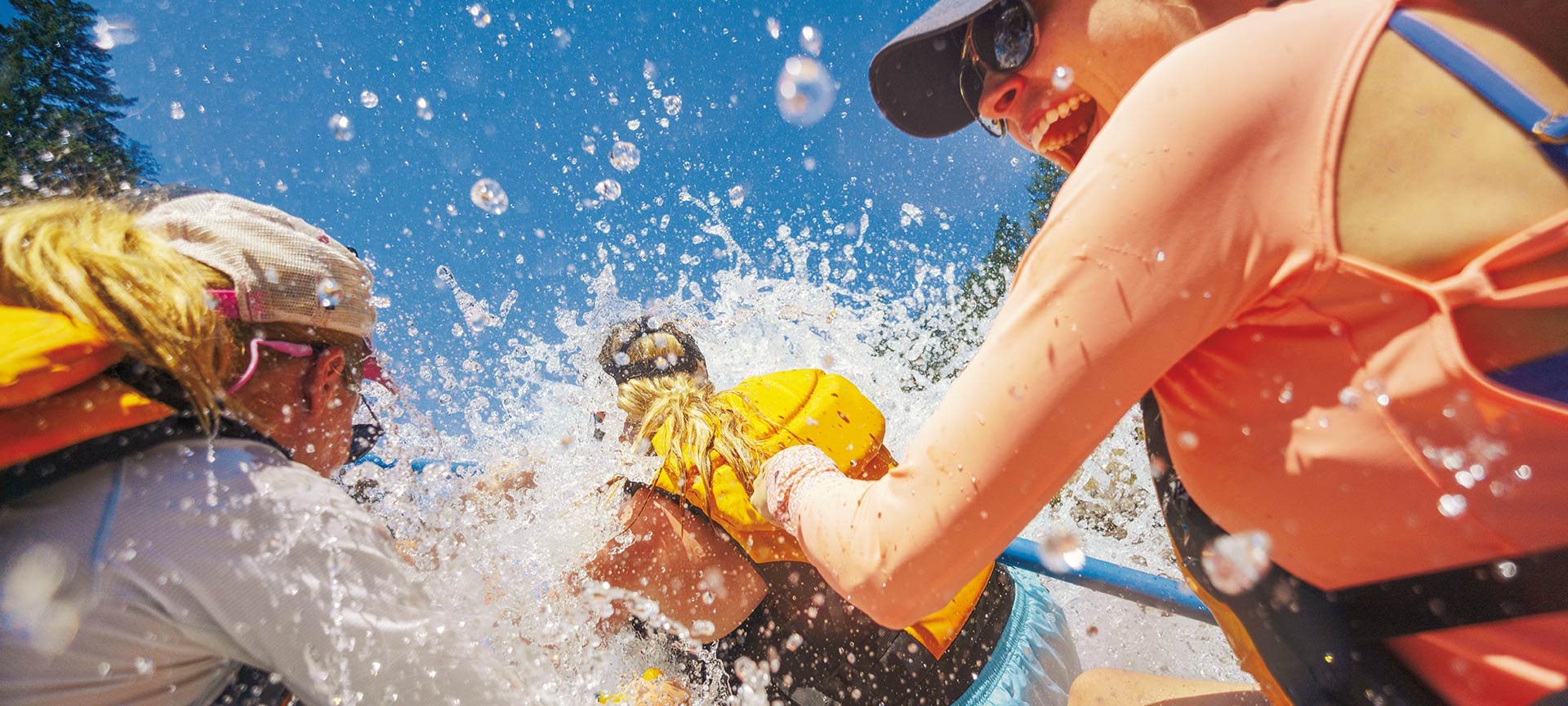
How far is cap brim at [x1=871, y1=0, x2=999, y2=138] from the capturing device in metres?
1.71

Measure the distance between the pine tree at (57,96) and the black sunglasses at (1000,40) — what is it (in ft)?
45.8

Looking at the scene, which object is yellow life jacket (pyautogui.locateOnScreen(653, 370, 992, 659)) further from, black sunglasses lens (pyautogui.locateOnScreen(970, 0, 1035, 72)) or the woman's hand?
black sunglasses lens (pyautogui.locateOnScreen(970, 0, 1035, 72))

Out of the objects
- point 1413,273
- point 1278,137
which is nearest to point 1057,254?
point 1278,137

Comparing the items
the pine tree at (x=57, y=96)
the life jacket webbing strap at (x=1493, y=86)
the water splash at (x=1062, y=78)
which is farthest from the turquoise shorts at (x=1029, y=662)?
the pine tree at (x=57, y=96)

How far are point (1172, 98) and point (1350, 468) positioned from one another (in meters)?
0.50

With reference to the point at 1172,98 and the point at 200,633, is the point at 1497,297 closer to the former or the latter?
the point at 1172,98

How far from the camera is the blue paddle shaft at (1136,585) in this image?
2742 mm

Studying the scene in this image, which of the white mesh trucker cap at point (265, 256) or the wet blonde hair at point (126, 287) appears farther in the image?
the white mesh trucker cap at point (265, 256)

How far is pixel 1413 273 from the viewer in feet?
2.48

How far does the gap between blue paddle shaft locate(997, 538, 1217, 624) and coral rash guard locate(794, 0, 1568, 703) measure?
1.82 m

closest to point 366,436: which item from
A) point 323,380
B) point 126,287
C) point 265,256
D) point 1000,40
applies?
point 323,380

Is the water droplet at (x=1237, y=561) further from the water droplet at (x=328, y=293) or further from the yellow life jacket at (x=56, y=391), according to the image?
the water droplet at (x=328, y=293)

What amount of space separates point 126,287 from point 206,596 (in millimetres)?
604

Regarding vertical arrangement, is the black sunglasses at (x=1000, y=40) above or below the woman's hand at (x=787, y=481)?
above
